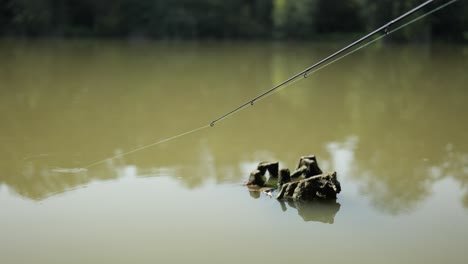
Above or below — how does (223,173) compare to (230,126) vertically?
below

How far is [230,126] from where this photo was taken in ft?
33.4

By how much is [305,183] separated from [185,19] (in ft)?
124

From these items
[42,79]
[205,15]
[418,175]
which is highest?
[205,15]

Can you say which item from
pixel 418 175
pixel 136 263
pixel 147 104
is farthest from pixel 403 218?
pixel 147 104

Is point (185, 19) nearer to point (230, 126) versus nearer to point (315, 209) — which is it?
point (230, 126)

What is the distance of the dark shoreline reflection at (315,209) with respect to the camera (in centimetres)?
584

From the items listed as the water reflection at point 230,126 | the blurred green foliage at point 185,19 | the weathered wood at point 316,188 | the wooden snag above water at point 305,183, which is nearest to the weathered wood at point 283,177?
the wooden snag above water at point 305,183

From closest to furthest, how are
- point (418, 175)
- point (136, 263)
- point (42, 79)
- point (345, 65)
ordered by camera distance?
point (136, 263) < point (418, 175) < point (42, 79) < point (345, 65)

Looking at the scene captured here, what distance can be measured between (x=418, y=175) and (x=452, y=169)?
59cm

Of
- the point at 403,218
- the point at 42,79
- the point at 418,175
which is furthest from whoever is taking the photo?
the point at 42,79

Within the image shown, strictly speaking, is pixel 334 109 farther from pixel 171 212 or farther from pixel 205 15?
pixel 205 15

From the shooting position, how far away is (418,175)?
7375mm

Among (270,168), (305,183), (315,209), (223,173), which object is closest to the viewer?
(315,209)

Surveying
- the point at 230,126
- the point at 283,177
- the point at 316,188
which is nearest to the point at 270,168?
the point at 283,177
